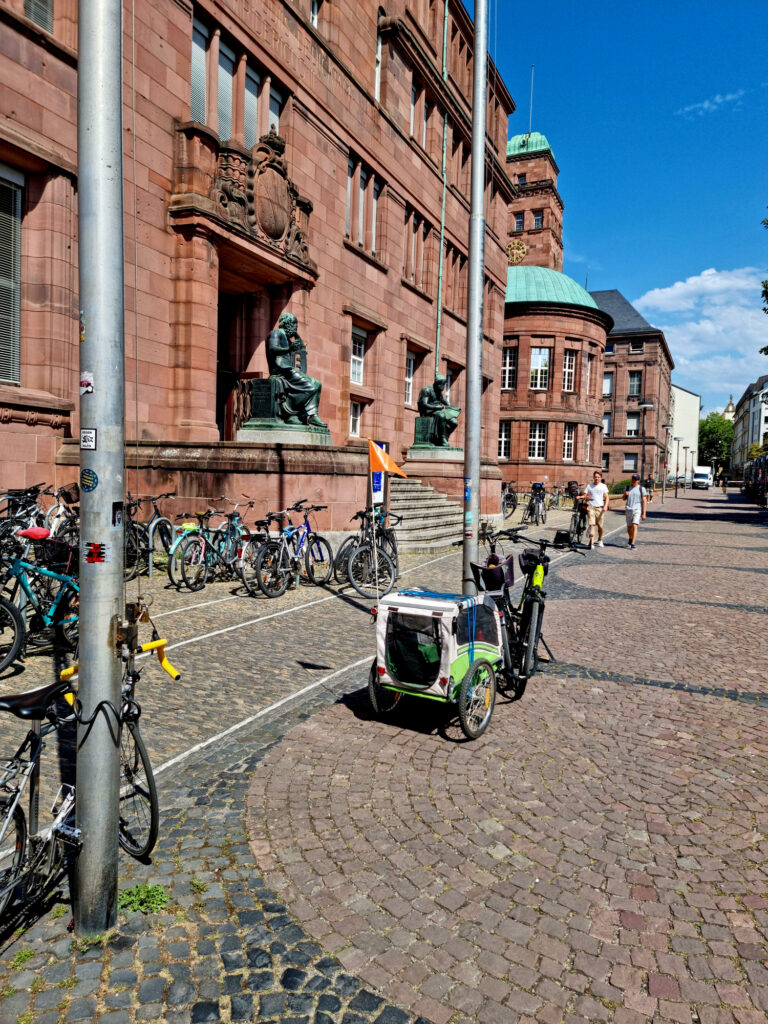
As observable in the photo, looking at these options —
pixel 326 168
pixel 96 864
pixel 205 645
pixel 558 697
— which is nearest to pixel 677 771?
pixel 558 697

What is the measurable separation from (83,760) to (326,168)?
2013 centimetres

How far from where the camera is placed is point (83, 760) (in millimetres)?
2992

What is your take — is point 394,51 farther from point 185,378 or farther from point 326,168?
point 185,378

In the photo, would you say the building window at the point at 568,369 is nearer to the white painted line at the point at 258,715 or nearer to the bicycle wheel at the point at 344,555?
the bicycle wheel at the point at 344,555

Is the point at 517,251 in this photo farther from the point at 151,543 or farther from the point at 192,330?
the point at 151,543

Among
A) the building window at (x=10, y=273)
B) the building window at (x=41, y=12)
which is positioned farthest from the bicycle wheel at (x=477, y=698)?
the building window at (x=41, y=12)

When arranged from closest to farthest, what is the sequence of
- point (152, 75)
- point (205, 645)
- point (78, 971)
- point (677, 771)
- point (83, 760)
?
point (78, 971), point (83, 760), point (677, 771), point (205, 645), point (152, 75)

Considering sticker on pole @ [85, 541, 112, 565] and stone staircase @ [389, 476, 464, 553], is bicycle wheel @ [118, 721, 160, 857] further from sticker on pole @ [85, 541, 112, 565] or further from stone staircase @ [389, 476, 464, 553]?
A: stone staircase @ [389, 476, 464, 553]

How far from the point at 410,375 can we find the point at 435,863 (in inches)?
988

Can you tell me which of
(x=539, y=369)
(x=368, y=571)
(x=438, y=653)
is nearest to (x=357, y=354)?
(x=368, y=571)

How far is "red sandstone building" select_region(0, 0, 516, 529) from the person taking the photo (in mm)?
12109

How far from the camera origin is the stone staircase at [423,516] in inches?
650

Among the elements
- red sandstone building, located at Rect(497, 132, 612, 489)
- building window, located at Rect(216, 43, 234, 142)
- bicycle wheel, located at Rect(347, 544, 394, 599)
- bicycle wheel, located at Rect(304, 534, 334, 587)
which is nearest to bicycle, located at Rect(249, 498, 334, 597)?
bicycle wheel, located at Rect(304, 534, 334, 587)

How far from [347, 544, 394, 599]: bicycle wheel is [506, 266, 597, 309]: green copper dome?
41270 mm
